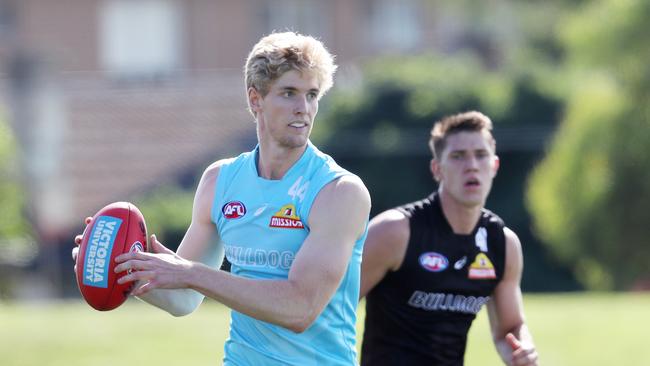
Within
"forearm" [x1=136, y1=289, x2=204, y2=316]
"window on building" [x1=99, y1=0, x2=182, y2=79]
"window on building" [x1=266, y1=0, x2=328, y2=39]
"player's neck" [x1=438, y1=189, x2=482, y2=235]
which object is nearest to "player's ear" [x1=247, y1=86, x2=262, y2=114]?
"forearm" [x1=136, y1=289, x2=204, y2=316]

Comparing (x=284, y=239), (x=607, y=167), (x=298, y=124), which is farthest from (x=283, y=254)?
(x=607, y=167)

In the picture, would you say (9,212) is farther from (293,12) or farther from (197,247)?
(293,12)

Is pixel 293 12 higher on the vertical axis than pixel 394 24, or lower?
higher

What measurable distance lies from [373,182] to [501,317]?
66.4 ft

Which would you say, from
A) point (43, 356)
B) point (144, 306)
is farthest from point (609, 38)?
point (43, 356)

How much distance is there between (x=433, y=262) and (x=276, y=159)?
1.60 metres

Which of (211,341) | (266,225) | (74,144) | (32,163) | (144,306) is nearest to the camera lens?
(266,225)

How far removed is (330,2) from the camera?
34000mm

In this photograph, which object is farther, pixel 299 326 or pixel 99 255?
pixel 99 255

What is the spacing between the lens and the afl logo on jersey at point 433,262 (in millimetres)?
5676

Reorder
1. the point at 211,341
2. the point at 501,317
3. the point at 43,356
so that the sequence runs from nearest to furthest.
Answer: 1. the point at 501,317
2. the point at 43,356
3. the point at 211,341

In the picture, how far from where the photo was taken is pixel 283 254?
4172 mm

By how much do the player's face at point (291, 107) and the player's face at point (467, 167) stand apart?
5.31 ft

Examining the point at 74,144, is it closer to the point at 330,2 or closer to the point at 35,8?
the point at 35,8
